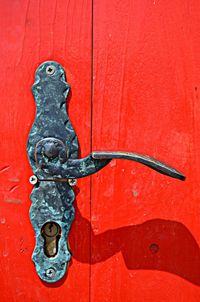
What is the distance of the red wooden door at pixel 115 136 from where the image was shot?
63 centimetres

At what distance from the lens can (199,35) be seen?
2.09 ft

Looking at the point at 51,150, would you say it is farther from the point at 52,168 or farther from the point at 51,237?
the point at 51,237

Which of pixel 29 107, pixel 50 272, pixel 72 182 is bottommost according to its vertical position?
pixel 50 272

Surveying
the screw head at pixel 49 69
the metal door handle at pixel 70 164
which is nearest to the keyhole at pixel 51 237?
the metal door handle at pixel 70 164

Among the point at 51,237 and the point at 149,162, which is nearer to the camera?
the point at 149,162

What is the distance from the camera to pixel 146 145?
2.15 ft

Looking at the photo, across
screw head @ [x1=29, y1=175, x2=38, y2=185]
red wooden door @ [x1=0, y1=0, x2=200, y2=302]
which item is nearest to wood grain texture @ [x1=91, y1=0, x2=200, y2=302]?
red wooden door @ [x1=0, y1=0, x2=200, y2=302]

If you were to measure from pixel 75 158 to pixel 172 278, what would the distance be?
0.29 meters

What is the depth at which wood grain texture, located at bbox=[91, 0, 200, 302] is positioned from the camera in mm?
634

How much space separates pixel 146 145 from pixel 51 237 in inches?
9.4

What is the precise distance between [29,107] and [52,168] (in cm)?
12

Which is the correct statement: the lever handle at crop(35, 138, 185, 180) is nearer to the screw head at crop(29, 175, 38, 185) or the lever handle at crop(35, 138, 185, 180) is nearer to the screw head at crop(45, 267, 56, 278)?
the screw head at crop(29, 175, 38, 185)

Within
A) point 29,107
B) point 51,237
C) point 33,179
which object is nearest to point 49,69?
point 29,107

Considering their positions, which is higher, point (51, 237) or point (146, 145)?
point (146, 145)
